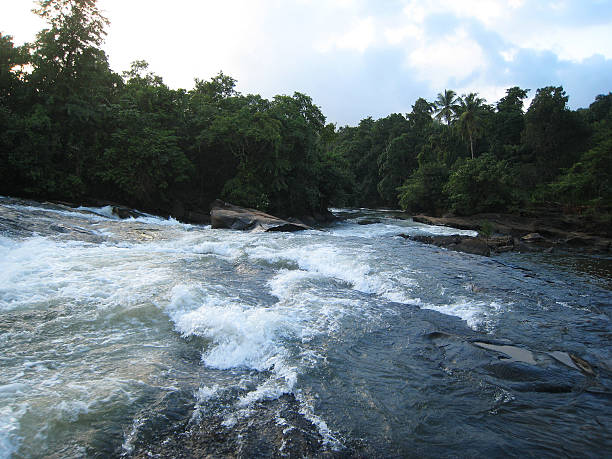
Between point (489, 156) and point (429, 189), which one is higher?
point (489, 156)

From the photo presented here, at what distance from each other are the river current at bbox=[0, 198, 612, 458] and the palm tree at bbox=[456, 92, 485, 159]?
33.3 meters

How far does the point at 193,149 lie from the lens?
2373cm

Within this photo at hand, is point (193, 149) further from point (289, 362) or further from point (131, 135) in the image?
point (289, 362)

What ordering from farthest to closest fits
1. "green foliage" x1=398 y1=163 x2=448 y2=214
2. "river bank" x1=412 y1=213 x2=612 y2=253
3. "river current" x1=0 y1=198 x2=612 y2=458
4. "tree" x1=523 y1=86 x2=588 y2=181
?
"tree" x1=523 y1=86 x2=588 y2=181 → "green foliage" x1=398 y1=163 x2=448 y2=214 → "river bank" x1=412 y1=213 x2=612 y2=253 → "river current" x1=0 y1=198 x2=612 y2=458

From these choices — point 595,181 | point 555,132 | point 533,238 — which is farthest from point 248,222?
point 555,132

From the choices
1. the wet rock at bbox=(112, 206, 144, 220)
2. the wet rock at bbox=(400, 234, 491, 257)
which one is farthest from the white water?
the wet rock at bbox=(112, 206, 144, 220)

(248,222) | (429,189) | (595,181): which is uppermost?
(595,181)

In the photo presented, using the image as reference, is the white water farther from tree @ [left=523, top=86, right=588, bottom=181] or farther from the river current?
tree @ [left=523, top=86, right=588, bottom=181]

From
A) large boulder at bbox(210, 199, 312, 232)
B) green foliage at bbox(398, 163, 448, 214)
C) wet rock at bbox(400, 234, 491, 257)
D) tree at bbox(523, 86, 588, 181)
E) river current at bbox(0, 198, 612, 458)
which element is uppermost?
tree at bbox(523, 86, 588, 181)

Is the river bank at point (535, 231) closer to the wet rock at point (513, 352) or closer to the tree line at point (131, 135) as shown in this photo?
the wet rock at point (513, 352)

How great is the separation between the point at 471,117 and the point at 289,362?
3925 centimetres

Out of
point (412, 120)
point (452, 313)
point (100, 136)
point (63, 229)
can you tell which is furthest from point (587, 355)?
point (412, 120)

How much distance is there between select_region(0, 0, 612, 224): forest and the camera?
18094 mm

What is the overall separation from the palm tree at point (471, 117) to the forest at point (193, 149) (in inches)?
186
